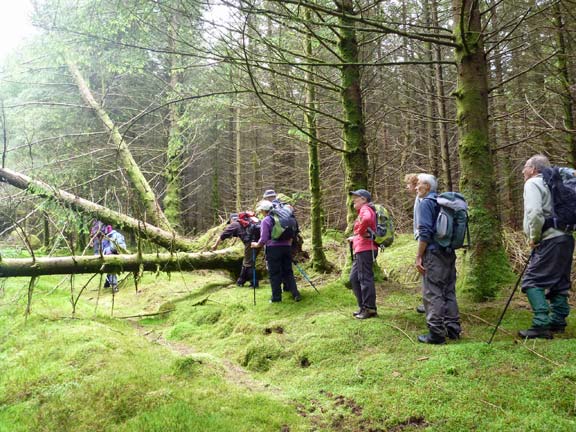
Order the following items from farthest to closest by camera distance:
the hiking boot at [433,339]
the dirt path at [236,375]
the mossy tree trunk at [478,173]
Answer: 1. the mossy tree trunk at [478,173]
2. the hiking boot at [433,339]
3. the dirt path at [236,375]

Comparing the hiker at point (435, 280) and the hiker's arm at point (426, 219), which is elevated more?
the hiker's arm at point (426, 219)

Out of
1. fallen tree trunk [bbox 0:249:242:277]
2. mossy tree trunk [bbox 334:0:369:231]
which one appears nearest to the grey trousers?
mossy tree trunk [bbox 334:0:369:231]

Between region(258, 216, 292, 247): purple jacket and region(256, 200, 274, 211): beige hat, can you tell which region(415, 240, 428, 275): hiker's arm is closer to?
region(258, 216, 292, 247): purple jacket

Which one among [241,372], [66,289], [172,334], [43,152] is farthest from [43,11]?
[241,372]

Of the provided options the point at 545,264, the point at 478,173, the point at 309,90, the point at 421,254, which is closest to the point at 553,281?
the point at 545,264

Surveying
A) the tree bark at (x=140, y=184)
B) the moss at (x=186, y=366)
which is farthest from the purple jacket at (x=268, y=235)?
the tree bark at (x=140, y=184)

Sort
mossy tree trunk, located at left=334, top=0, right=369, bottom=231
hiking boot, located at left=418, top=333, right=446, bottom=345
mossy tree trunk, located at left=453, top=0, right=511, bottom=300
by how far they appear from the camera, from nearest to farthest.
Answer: hiking boot, located at left=418, top=333, right=446, bottom=345 < mossy tree trunk, located at left=453, top=0, right=511, bottom=300 < mossy tree trunk, located at left=334, top=0, right=369, bottom=231

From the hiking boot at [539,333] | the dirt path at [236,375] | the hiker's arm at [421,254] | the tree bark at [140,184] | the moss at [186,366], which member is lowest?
the dirt path at [236,375]

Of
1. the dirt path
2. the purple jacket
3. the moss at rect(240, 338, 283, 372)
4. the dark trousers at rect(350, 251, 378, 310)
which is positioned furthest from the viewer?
the purple jacket

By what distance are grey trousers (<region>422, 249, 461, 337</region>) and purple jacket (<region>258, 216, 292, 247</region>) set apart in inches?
128

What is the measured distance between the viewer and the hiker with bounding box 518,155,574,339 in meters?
4.32

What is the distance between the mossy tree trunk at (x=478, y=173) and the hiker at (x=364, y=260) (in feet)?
4.53

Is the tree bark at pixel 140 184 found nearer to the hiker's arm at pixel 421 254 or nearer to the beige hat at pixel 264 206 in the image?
the beige hat at pixel 264 206

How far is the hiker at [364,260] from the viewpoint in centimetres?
561
